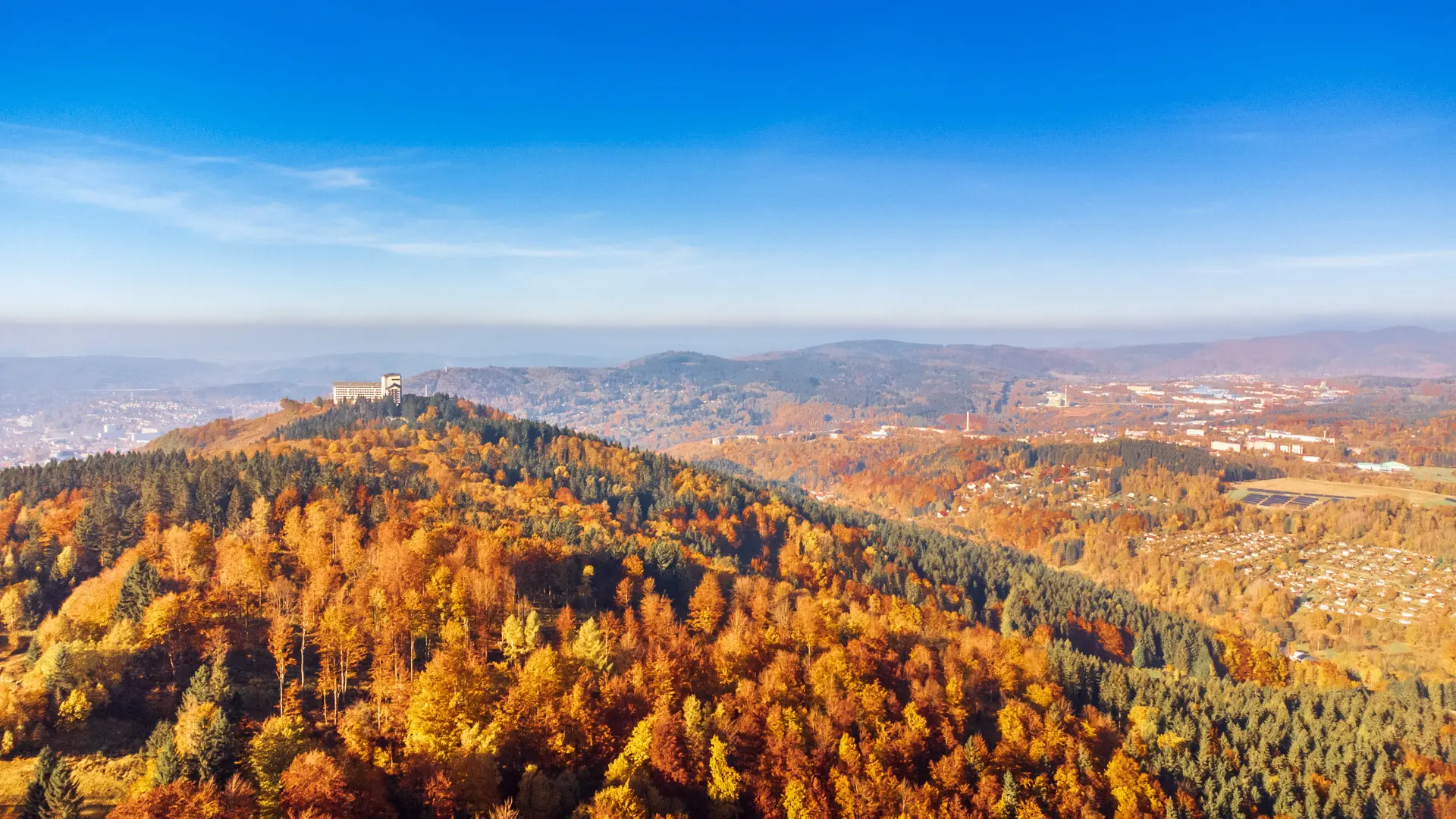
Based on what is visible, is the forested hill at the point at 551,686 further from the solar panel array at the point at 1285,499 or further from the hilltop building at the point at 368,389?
the solar panel array at the point at 1285,499

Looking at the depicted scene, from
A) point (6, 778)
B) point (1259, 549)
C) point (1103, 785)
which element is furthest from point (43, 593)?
point (1259, 549)

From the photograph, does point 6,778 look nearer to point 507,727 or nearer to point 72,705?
point 72,705

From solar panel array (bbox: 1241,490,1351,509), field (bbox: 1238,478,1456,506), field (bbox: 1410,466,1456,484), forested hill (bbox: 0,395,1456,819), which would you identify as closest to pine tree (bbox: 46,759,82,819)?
forested hill (bbox: 0,395,1456,819)

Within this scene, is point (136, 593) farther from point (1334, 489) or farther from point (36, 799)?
point (1334, 489)

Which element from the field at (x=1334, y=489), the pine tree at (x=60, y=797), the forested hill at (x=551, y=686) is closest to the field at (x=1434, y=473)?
the field at (x=1334, y=489)

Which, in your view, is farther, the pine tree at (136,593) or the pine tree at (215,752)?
the pine tree at (136,593)

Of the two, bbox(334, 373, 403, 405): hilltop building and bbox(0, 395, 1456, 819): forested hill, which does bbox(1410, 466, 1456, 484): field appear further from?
bbox(334, 373, 403, 405): hilltop building

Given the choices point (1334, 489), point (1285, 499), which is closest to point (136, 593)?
point (1285, 499)
